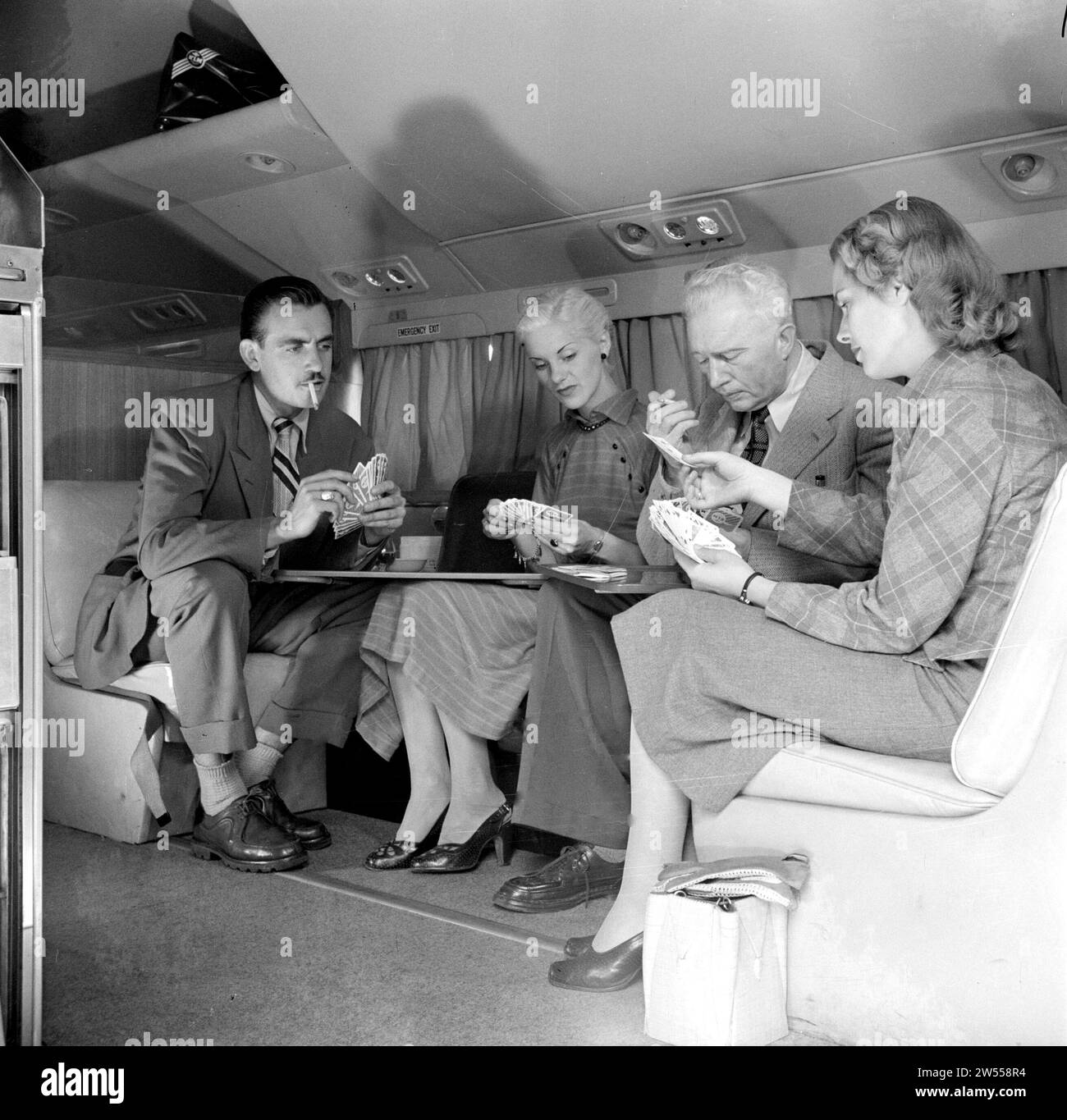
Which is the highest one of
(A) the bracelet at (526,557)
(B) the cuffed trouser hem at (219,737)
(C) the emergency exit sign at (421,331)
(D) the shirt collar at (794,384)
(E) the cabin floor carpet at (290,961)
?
(C) the emergency exit sign at (421,331)

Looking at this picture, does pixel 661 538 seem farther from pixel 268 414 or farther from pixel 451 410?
pixel 268 414

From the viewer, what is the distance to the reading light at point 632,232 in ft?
6.71

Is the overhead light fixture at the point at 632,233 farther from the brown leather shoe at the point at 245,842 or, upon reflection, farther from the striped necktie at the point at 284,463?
the brown leather shoe at the point at 245,842

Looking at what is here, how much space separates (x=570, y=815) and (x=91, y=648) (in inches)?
39.1

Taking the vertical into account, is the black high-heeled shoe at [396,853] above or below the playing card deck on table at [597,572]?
below

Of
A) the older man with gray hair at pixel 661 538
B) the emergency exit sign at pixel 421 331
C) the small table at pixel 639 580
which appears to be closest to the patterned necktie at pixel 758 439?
the older man with gray hair at pixel 661 538

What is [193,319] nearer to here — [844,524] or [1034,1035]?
[844,524]

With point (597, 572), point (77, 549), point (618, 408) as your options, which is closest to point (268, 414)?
point (77, 549)

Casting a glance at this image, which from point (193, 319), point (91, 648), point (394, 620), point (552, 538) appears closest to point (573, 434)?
point (552, 538)

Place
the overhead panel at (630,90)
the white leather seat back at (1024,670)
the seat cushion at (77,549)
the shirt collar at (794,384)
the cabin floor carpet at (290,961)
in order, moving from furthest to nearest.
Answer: the seat cushion at (77,549) < the shirt collar at (794,384) < the overhead panel at (630,90) < the cabin floor carpet at (290,961) < the white leather seat back at (1024,670)

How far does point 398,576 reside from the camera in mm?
1976

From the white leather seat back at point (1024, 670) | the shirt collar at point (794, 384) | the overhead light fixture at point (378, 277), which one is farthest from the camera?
the overhead light fixture at point (378, 277)

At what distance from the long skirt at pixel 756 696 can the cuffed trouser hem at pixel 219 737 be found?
1.02 m

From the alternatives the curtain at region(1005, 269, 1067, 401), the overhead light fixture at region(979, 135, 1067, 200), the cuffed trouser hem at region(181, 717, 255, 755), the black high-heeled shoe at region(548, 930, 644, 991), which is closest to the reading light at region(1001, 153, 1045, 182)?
the overhead light fixture at region(979, 135, 1067, 200)
